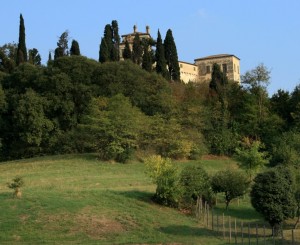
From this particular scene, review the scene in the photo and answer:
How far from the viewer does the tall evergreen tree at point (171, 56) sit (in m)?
73.9

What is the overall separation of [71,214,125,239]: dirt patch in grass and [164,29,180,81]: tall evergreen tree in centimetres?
4749

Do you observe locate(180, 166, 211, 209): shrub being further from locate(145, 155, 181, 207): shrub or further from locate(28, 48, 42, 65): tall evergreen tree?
locate(28, 48, 42, 65): tall evergreen tree

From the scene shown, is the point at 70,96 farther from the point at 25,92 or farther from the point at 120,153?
the point at 120,153

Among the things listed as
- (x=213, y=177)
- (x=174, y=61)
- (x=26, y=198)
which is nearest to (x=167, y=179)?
(x=213, y=177)

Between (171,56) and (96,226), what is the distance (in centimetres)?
4979

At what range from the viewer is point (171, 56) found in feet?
243

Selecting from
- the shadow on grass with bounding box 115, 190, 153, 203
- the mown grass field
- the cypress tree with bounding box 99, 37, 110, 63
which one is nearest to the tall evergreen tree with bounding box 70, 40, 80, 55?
the cypress tree with bounding box 99, 37, 110, 63

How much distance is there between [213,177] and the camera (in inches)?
1487

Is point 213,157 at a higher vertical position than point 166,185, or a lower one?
higher

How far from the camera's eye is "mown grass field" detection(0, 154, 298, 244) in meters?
25.3

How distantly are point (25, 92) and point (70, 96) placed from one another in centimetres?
532

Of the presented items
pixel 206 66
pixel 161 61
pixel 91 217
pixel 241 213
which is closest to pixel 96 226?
pixel 91 217

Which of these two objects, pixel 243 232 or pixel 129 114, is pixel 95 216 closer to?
pixel 243 232

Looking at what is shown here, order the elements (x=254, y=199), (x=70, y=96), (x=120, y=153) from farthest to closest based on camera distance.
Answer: (x=70, y=96)
(x=120, y=153)
(x=254, y=199)
